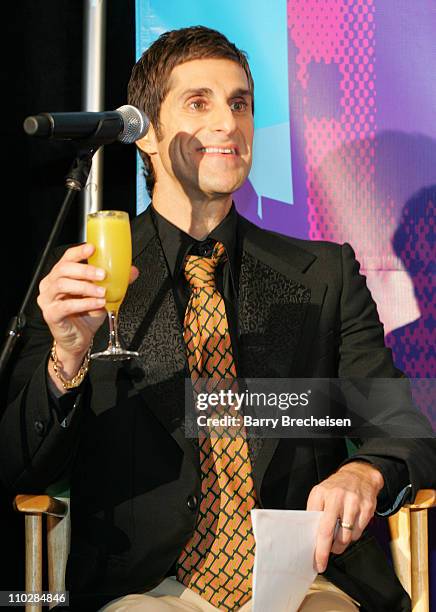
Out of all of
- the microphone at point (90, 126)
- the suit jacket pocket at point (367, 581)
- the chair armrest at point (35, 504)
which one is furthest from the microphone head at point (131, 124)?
the suit jacket pocket at point (367, 581)

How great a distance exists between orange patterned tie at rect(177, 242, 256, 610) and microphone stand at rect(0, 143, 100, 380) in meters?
0.77

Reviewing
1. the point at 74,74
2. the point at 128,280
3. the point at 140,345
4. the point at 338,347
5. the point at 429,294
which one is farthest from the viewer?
the point at 74,74

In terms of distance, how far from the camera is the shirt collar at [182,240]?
256cm

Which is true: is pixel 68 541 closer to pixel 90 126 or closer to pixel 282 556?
pixel 282 556

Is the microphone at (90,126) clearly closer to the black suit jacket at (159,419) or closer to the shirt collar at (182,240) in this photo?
the black suit jacket at (159,419)

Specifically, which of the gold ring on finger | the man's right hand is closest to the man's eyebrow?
the man's right hand

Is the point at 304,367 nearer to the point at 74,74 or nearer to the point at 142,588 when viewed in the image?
the point at 142,588

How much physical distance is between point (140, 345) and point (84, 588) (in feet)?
2.05

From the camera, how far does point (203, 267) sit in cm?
250

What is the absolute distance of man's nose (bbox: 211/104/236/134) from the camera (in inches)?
101

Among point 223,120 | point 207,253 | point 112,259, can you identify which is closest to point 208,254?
point 207,253

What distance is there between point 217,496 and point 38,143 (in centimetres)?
149

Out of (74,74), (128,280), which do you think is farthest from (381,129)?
(128,280)

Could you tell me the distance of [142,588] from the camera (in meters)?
2.25
